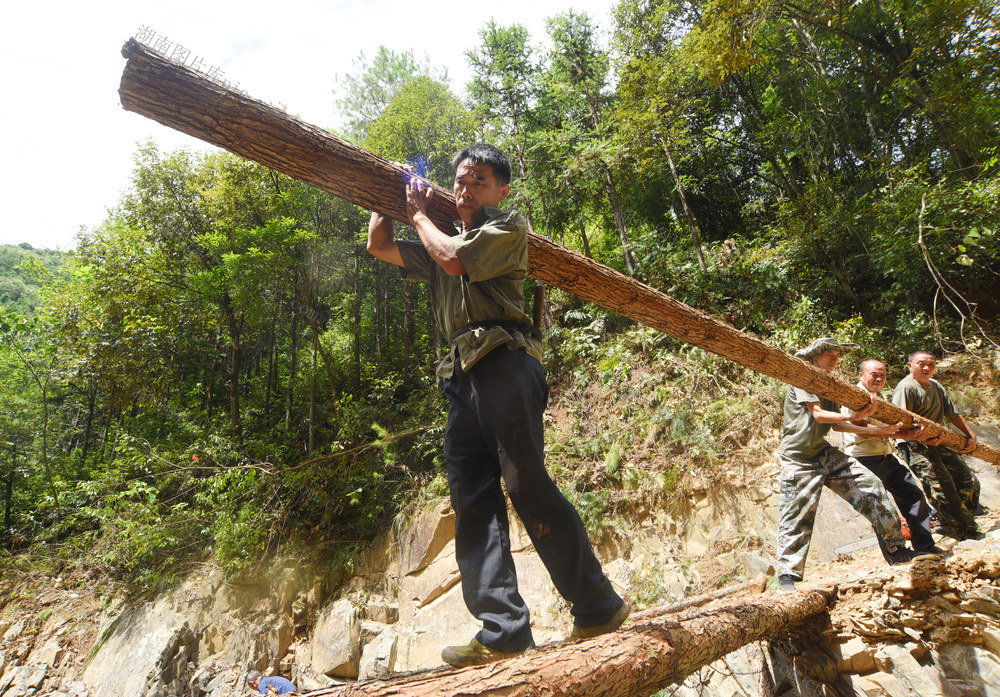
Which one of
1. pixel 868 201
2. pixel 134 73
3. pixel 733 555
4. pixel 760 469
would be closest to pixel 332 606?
pixel 733 555

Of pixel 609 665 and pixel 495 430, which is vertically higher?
pixel 495 430

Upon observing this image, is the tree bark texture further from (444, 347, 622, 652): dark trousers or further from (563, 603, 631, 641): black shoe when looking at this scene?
(444, 347, 622, 652): dark trousers

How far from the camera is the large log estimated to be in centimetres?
149

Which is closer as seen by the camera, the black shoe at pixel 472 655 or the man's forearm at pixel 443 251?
the black shoe at pixel 472 655

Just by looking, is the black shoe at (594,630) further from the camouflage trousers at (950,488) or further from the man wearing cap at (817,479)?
the camouflage trousers at (950,488)

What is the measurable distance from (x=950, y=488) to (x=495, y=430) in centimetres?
483

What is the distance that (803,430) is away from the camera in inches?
129

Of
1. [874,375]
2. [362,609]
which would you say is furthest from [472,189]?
[362,609]

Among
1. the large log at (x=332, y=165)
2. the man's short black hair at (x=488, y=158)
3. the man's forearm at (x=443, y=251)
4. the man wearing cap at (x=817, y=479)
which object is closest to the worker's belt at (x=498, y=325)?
the man's forearm at (x=443, y=251)

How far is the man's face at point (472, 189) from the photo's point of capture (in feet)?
6.00

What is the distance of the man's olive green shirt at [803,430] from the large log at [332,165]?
0.92 metres

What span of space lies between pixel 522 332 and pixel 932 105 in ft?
30.7

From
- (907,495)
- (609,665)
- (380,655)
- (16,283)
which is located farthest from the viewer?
(16,283)

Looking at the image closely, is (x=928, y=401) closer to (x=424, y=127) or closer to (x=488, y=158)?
(x=488, y=158)
